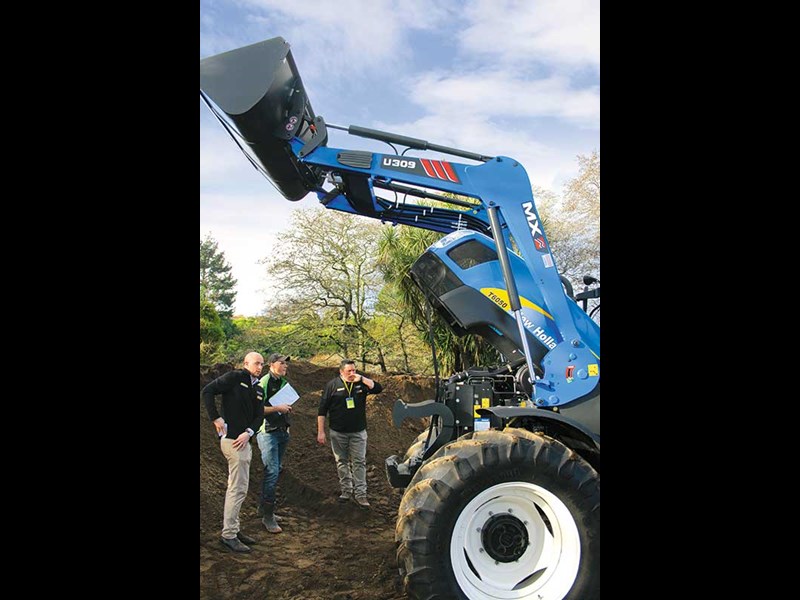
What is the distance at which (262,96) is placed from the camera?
3.91m

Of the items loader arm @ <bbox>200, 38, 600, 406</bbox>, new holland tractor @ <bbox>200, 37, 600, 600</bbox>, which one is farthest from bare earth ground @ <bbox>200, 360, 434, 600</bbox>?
loader arm @ <bbox>200, 38, 600, 406</bbox>

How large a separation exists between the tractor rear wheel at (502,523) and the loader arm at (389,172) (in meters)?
0.67

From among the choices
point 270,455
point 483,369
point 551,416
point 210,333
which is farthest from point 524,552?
point 210,333

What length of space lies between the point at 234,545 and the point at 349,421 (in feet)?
6.98

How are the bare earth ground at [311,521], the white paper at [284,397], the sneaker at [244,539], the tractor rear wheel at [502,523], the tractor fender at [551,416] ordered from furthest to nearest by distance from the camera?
the white paper at [284,397] < the sneaker at [244,539] < the bare earth ground at [311,521] < the tractor fender at [551,416] < the tractor rear wheel at [502,523]

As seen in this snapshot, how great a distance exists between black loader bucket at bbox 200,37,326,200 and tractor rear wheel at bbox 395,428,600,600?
94.6 inches

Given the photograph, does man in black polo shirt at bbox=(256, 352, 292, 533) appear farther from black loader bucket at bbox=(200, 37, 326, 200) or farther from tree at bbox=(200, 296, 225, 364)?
tree at bbox=(200, 296, 225, 364)

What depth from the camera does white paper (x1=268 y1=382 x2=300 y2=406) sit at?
5.99 meters

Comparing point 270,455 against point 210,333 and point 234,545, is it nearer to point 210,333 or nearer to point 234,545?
point 234,545

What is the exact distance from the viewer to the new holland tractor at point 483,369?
345cm

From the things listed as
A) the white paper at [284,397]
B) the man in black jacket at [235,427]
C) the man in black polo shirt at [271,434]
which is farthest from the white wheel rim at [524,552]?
the man in black polo shirt at [271,434]

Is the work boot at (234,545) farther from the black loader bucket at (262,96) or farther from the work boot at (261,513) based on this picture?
the black loader bucket at (262,96)

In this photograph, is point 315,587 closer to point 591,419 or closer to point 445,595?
point 445,595
